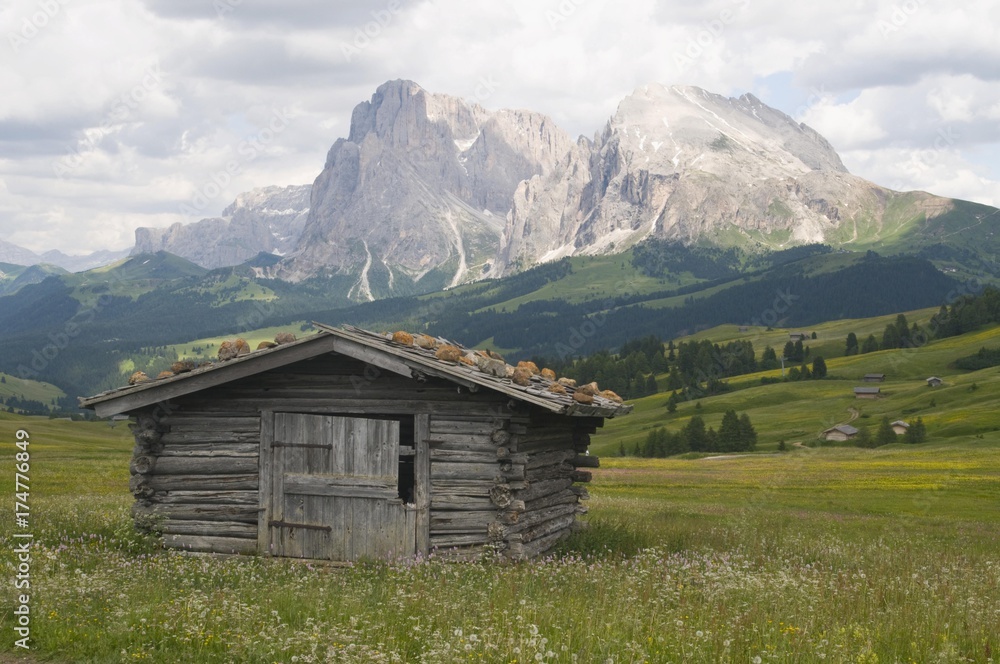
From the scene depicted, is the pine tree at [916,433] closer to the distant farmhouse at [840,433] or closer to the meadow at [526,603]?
the distant farmhouse at [840,433]

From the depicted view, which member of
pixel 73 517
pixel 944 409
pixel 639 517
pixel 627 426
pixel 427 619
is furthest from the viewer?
pixel 627 426

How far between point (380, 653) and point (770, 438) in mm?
108255

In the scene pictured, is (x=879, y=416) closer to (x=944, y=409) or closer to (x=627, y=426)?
(x=944, y=409)

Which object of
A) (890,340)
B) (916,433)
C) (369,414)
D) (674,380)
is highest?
(890,340)

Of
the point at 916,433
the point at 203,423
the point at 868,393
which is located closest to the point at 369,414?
the point at 203,423

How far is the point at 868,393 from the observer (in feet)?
431

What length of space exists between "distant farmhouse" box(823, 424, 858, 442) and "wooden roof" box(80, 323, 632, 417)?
93.9 m

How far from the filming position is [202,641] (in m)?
9.79

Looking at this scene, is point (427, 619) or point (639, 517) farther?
point (639, 517)

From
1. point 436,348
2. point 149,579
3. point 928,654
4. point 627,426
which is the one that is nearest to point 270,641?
point 149,579

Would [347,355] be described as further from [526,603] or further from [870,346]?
[870,346]

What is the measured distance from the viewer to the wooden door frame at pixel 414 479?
17156 millimetres

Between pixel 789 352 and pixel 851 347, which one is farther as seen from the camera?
pixel 851 347

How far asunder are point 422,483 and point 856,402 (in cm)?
12372
